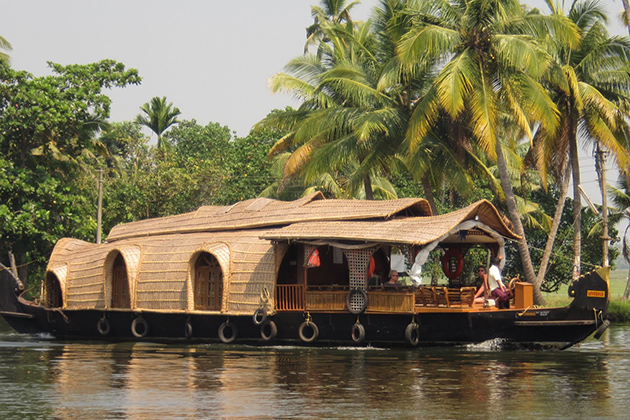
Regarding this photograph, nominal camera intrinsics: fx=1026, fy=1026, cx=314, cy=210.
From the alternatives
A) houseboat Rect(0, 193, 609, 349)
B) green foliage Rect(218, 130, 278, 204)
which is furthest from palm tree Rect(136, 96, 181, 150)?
houseboat Rect(0, 193, 609, 349)

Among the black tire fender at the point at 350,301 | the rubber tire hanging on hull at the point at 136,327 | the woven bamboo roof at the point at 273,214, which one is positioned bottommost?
the rubber tire hanging on hull at the point at 136,327

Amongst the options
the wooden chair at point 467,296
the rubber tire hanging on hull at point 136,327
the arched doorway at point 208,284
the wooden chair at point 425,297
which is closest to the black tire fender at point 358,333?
the wooden chair at point 425,297

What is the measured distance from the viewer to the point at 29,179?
25828mm

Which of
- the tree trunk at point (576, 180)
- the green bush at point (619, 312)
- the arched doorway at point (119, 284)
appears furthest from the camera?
the green bush at point (619, 312)

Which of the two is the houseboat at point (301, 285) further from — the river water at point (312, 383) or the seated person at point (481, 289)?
the river water at point (312, 383)

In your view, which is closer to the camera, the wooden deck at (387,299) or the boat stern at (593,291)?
the boat stern at (593,291)

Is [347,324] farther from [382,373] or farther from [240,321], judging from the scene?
[382,373]

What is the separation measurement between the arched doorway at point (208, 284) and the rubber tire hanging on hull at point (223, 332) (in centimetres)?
33

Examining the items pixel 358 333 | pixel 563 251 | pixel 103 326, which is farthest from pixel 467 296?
pixel 563 251

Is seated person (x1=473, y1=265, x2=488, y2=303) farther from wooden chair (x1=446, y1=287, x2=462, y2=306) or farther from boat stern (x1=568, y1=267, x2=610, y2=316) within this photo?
boat stern (x1=568, y1=267, x2=610, y2=316)

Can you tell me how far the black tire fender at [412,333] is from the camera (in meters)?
15.1

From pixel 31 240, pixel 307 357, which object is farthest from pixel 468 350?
pixel 31 240

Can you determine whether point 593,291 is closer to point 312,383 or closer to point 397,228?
point 397,228

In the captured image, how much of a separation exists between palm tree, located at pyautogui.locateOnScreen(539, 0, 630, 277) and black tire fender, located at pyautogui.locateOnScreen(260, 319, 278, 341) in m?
7.70
